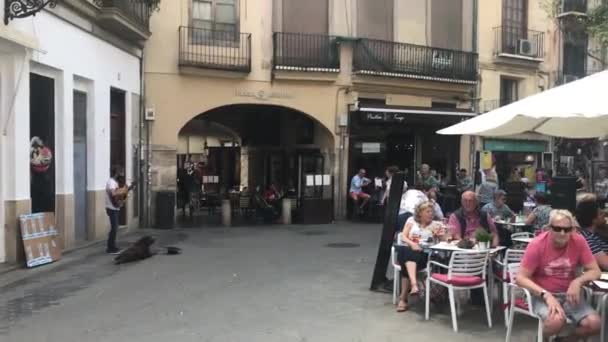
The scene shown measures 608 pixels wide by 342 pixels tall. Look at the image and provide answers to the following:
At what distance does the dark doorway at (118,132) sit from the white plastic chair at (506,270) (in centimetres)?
1011

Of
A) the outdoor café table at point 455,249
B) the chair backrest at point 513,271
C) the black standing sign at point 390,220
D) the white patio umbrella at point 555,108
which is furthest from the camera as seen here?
the black standing sign at point 390,220

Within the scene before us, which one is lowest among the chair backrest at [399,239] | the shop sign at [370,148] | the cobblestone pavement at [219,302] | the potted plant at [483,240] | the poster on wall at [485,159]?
the cobblestone pavement at [219,302]

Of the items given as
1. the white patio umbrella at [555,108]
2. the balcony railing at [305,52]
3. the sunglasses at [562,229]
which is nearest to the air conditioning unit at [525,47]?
the balcony railing at [305,52]

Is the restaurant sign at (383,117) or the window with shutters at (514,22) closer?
the restaurant sign at (383,117)

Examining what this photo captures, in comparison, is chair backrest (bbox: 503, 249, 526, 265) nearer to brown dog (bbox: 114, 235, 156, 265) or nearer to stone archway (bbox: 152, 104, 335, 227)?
brown dog (bbox: 114, 235, 156, 265)

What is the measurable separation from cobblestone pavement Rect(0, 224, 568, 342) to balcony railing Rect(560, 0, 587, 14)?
1528 cm

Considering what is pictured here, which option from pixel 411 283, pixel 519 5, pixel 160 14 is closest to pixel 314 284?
pixel 411 283

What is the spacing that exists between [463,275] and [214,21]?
12.3m

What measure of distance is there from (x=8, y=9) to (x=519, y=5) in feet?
59.5

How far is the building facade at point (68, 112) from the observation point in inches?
384

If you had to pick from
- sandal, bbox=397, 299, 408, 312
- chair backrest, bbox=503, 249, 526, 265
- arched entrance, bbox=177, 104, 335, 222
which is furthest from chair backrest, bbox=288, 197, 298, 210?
chair backrest, bbox=503, 249, 526, 265

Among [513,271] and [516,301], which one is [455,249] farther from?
[516,301]

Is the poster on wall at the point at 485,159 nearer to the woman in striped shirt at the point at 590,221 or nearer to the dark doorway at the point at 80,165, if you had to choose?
the dark doorway at the point at 80,165

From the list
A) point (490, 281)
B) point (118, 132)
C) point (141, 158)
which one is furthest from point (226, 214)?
point (490, 281)
